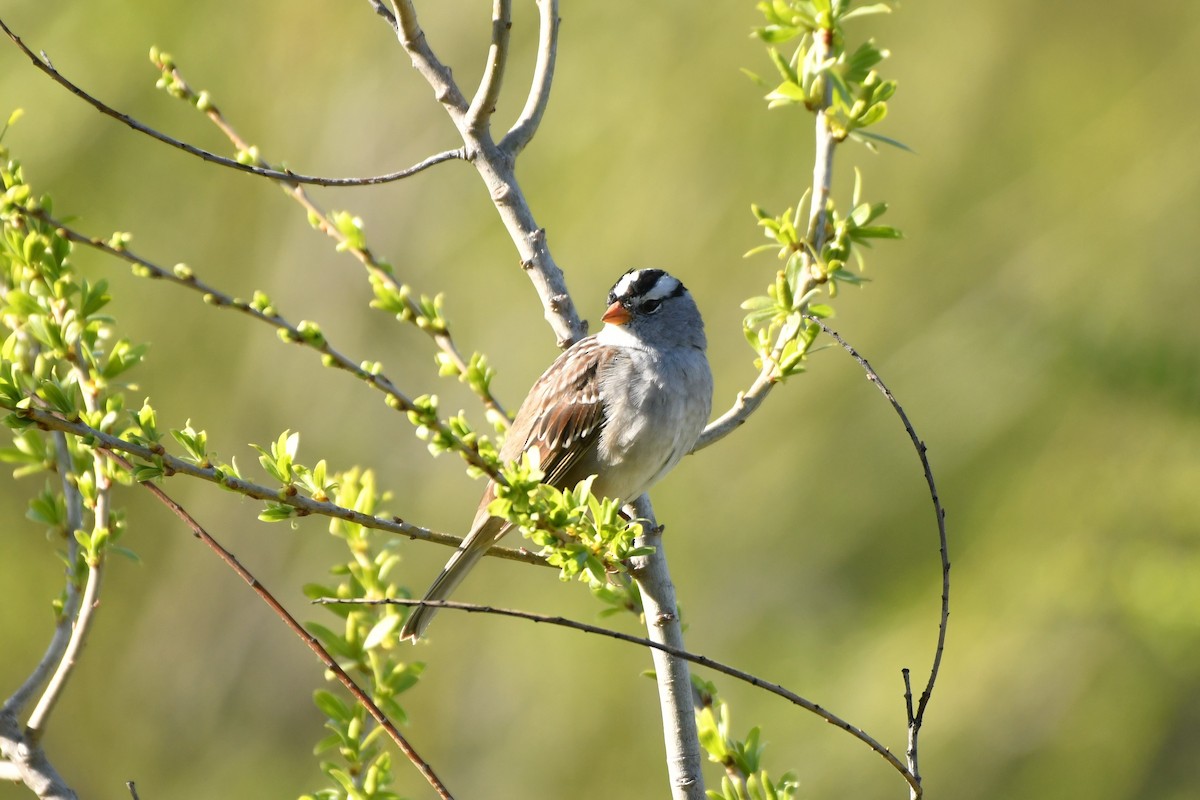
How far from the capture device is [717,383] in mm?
6203

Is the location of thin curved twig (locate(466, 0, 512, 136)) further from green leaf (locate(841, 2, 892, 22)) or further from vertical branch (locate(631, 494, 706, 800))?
vertical branch (locate(631, 494, 706, 800))

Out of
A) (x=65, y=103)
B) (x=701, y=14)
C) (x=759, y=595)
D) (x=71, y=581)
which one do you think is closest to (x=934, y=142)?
(x=701, y=14)

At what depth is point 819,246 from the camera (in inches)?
100.0

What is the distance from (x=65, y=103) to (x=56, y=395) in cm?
508

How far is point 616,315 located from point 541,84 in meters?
1.09

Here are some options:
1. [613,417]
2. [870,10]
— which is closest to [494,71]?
[870,10]

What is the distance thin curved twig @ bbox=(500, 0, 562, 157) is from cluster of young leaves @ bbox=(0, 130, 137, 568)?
0.93 meters

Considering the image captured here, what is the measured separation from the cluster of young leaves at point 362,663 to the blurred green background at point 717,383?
11.1ft

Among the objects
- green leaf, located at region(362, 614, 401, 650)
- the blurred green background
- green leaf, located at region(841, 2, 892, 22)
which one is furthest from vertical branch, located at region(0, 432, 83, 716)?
the blurred green background

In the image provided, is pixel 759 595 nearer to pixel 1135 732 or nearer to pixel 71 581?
pixel 1135 732

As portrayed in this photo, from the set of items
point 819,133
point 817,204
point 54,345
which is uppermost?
point 819,133

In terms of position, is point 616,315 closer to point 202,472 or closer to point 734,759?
point 734,759

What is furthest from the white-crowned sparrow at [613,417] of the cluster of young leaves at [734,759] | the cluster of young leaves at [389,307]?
the cluster of young leaves at [389,307]

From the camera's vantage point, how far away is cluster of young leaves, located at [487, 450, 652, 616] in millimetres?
1927
